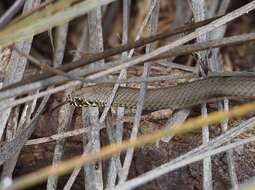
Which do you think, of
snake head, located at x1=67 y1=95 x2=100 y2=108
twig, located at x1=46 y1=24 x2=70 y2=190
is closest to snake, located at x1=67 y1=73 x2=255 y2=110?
snake head, located at x1=67 y1=95 x2=100 y2=108

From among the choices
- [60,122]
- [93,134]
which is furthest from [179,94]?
[60,122]

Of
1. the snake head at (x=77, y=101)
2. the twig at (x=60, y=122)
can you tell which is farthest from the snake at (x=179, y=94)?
the twig at (x=60, y=122)

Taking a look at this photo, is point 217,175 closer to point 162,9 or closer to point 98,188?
point 98,188

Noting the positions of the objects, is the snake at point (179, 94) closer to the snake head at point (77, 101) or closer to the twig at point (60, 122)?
the snake head at point (77, 101)

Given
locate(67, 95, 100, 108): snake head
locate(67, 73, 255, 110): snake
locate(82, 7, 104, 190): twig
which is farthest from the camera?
locate(67, 95, 100, 108): snake head

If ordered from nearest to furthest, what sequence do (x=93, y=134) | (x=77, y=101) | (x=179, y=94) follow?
(x=93, y=134) → (x=179, y=94) → (x=77, y=101)

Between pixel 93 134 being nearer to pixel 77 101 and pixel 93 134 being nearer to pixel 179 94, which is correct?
pixel 77 101

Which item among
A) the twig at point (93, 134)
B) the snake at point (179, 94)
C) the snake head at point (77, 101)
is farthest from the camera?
the snake head at point (77, 101)

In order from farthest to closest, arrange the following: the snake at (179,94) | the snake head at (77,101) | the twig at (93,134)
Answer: the snake head at (77,101) < the snake at (179,94) < the twig at (93,134)

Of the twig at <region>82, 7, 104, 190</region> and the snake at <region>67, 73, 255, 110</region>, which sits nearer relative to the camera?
the twig at <region>82, 7, 104, 190</region>

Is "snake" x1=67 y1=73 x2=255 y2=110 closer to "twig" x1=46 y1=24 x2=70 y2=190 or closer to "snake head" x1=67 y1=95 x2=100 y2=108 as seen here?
"snake head" x1=67 y1=95 x2=100 y2=108
